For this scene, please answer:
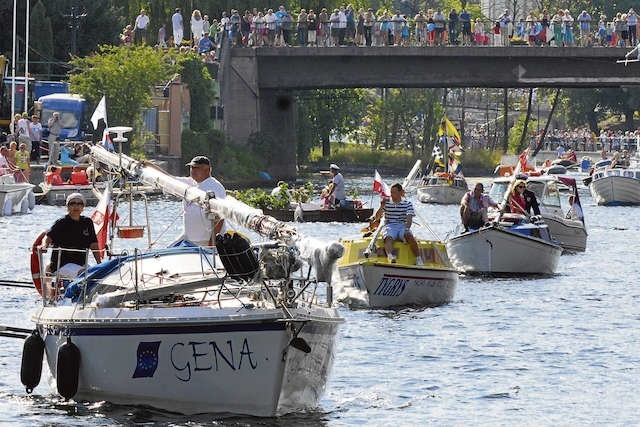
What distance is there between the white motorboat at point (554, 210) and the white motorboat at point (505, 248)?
6973 millimetres

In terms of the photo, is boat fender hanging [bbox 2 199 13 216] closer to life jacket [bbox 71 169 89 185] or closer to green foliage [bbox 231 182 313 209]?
life jacket [bbox 71 169 89 185]

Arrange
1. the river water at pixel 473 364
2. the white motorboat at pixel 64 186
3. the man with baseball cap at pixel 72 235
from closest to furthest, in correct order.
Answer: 1. the river water at pixel 473 364
2. the man with baseball cap at pixel 72 235
3. the white motorboat at pixel 64 186

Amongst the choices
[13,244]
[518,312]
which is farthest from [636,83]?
[518,312]

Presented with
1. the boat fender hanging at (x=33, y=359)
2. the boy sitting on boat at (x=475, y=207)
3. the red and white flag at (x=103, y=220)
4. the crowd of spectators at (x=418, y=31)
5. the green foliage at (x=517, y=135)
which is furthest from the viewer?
the green foliage at (x=517, y=135)

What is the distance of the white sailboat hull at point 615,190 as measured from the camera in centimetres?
7319

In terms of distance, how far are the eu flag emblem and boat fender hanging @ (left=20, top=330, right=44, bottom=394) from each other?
180 cm

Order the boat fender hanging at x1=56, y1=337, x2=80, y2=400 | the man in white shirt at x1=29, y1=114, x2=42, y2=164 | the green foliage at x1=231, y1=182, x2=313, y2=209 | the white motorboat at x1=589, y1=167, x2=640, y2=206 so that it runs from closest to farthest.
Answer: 1. the boat fender hanging at x1=56, y1=337, x2=80, y2=400
2. the green foliage at x1=231, y1=182, x2=313, y2=209
3. the man in white shirt at x1=29, y1=114, x2=42, y2=164
4. the white motorboat at x1=589, y1=167, x2=640, y2=206

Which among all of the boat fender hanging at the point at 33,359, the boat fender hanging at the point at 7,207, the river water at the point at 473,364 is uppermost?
the boat fender hanging at the point at 7,207

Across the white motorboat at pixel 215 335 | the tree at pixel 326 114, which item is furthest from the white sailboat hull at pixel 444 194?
the white motorboat at pixel 215 335

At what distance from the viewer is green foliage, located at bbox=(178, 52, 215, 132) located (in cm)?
7606

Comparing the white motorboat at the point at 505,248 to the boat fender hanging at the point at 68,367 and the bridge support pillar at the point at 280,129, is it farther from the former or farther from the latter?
the bridge support pillar at the point at 280,129

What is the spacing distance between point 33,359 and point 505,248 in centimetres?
1757

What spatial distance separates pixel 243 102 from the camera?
259 feet

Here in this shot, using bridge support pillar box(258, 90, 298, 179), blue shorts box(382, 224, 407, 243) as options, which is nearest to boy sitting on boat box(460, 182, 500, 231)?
blue shorts box(382, 224, 407, 243)
